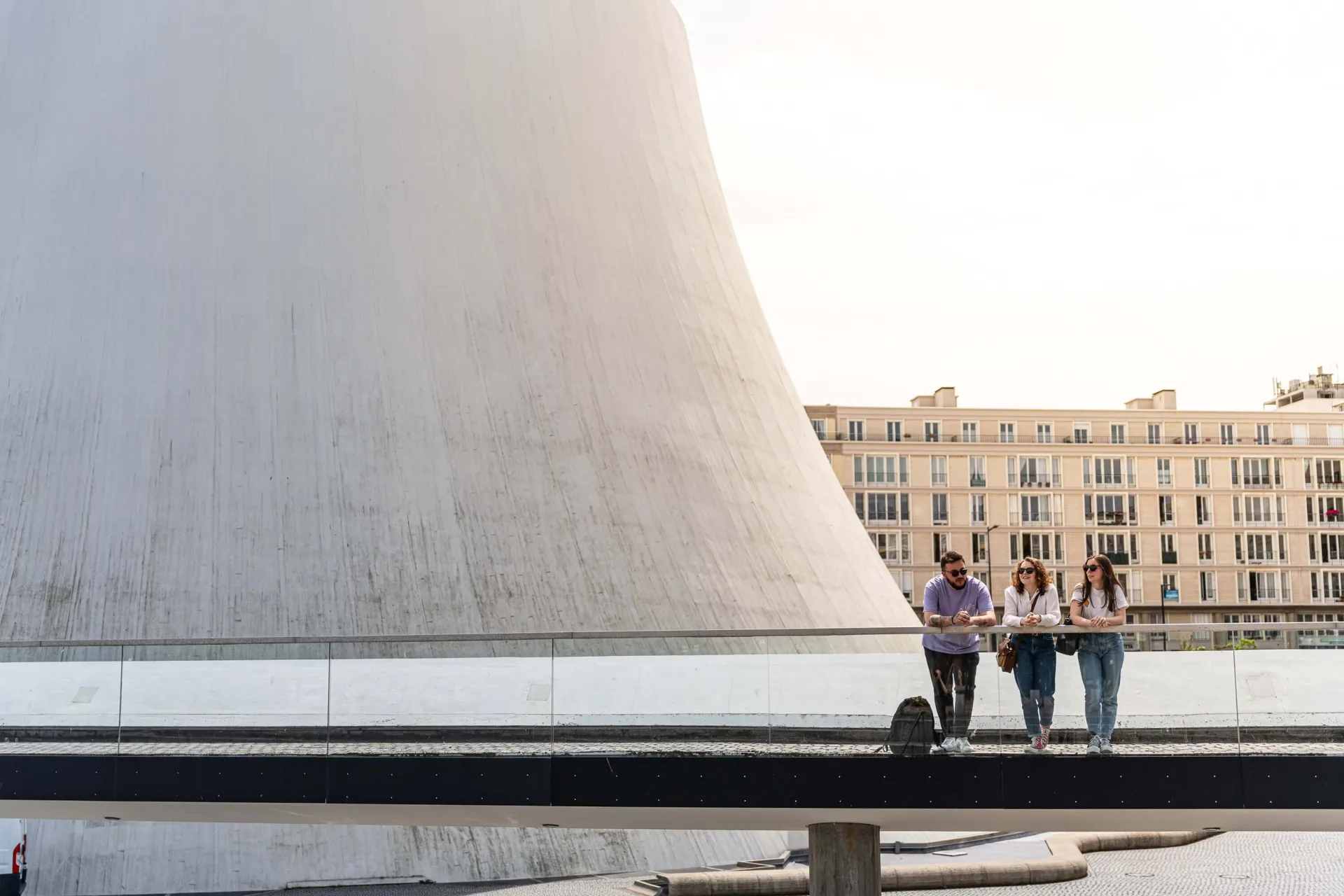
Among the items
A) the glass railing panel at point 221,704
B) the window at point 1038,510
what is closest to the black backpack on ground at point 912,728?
the glass railing panel at point 221,704

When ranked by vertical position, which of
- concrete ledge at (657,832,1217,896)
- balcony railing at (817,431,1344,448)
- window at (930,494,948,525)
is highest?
balcony railing at (817,431,1344,448)

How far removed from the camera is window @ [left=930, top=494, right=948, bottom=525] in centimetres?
5559

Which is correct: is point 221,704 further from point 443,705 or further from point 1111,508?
point 1111,508

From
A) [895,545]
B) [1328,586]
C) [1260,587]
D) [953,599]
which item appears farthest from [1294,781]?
[1328,586]

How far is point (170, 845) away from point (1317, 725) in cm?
876

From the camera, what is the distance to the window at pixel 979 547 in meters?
55.0

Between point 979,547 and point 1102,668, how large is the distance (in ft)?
162

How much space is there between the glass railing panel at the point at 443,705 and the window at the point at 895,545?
48.1 m

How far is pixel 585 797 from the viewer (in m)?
7.44

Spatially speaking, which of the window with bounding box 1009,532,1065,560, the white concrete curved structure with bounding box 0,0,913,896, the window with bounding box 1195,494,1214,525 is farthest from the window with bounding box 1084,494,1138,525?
the white concrete curved structure with bounding box 0,0,913,896

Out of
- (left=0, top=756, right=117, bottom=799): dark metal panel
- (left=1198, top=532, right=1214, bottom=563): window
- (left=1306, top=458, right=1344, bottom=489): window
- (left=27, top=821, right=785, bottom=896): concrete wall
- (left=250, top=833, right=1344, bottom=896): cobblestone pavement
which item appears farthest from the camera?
(left=1306, top=458, right=1344, bottom=489): window

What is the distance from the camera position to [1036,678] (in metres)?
7.10

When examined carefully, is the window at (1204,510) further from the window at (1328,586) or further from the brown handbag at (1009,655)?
the brown handbag at (1009,655)

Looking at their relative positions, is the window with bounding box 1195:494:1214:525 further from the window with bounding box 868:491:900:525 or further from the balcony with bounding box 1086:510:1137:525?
the window with bounding box 868:491:900:525
